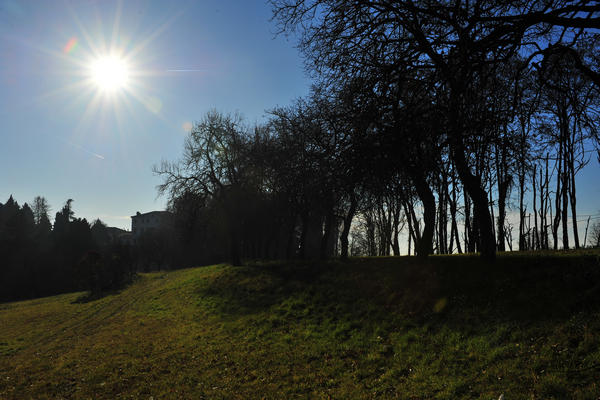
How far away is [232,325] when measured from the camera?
14578 millimetres

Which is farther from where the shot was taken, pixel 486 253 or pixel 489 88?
pixel 486 253

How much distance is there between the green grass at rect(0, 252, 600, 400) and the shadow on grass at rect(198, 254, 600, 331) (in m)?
0.06

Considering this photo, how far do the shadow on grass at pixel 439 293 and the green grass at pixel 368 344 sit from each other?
6 cm

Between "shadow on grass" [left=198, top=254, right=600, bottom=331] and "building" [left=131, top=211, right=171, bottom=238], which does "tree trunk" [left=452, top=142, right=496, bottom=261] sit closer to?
"shadow on grass" [left=198, top=254, right=600, bottom=331]

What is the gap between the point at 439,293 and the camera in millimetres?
11141

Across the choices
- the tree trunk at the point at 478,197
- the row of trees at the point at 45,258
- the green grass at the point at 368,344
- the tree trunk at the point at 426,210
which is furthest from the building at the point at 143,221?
the tree trunk at the point at 478,197

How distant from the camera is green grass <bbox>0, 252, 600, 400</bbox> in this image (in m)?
6.57

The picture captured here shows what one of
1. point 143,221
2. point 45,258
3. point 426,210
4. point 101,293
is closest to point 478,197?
point 426,210

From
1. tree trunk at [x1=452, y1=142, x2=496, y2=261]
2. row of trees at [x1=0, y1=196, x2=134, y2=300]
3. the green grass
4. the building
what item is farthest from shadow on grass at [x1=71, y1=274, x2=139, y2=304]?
the building

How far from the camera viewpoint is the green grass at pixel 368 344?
21.6 ft

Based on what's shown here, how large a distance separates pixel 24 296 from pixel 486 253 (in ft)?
229

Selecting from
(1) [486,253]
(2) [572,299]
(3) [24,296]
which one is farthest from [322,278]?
(3) [24,296]

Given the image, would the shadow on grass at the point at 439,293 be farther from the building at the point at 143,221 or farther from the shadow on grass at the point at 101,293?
the building at the point at 143,221

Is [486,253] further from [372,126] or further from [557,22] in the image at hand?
[557,22]
